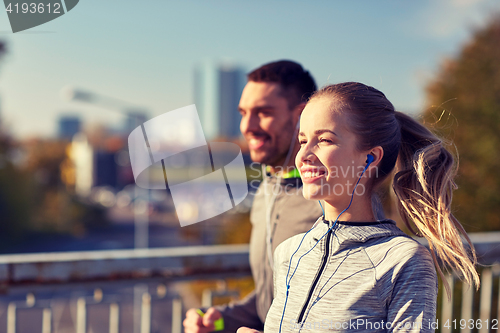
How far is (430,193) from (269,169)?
78 cm

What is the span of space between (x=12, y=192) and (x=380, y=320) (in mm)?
25944

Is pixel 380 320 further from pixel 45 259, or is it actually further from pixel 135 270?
pixel 45 259

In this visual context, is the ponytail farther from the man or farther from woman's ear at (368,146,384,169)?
the man

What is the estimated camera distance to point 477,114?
900 cm

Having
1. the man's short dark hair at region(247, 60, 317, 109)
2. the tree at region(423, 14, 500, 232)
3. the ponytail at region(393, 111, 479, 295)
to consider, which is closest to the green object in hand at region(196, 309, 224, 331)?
the ponytail at region(393, 111, 479, 295)

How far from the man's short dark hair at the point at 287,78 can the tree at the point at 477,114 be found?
714 centimetres

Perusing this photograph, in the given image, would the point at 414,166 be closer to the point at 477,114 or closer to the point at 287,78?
the point at 287,78

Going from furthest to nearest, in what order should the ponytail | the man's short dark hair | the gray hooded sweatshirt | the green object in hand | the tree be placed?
the tree, the man's short dark hair, the green object in hand, the ponytail, the gray hooded sweatshirt

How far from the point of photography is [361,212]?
121 centimetres

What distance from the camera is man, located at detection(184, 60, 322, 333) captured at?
1.68 m

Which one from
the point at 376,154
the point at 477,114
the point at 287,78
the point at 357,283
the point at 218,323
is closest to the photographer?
the point at 357,283

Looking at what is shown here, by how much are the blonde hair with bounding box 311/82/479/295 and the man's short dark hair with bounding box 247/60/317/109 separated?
0.58 m

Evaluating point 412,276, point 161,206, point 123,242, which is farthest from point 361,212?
point 161,206

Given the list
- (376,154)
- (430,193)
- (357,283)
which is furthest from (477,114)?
(357,283)
